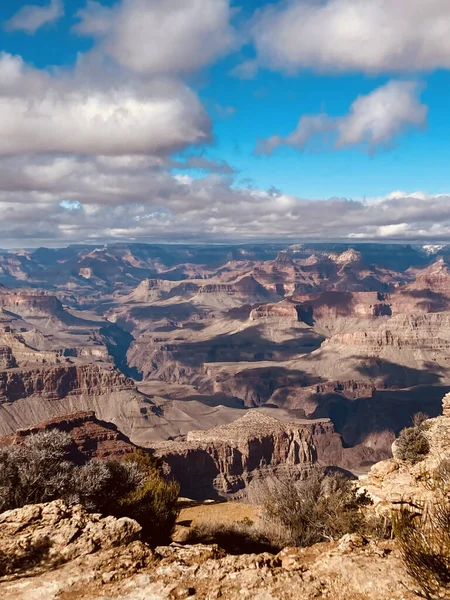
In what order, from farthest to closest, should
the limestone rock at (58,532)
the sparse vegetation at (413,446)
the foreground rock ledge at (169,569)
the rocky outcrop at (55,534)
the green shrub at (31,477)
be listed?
the sparse vegetation at (413,446) < the green shrub at (31,477) < the limestone rock at (58,532) < the rocky outcrop at (55,534) < the foreground rock ledge at (169,569)

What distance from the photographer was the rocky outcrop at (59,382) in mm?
160875

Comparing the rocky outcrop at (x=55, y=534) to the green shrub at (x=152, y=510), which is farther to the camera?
the green shrub at (x=152, y=510)

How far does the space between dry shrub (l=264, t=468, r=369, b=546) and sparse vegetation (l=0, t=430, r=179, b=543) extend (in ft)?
16.2

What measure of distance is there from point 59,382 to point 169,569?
173 metres

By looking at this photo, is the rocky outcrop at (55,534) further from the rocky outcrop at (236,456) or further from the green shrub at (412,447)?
the rocky outcrop at (236,456)

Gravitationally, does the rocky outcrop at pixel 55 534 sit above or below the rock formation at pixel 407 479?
above

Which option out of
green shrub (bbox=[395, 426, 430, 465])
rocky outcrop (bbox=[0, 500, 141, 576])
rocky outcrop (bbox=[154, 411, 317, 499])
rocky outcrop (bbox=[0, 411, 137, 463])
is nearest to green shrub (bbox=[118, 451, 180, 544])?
rocky outcrop (bbox=[0, 500, 141, 576])

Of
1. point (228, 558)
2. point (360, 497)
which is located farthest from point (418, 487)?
point (228, 558)

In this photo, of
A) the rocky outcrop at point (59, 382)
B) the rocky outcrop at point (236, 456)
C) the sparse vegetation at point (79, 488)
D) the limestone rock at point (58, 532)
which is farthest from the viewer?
the rocky outcrop at point (59, 382)

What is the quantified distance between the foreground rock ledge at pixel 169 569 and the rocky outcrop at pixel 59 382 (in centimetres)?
15899

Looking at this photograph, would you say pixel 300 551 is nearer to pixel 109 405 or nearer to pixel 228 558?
pixel 228 558

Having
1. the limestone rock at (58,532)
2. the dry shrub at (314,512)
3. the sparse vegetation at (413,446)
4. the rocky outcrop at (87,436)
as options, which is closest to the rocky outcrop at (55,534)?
the limestone rock at (58,532)

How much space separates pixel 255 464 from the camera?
321 feet

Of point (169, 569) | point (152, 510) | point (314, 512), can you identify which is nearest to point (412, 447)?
point (314, 512)
